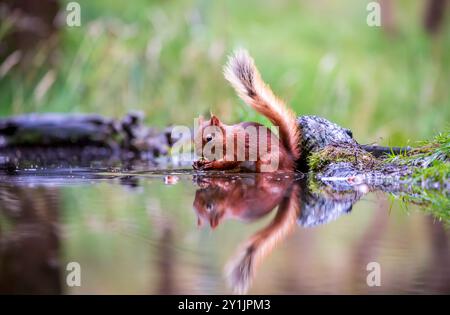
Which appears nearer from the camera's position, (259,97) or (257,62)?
(259,97)

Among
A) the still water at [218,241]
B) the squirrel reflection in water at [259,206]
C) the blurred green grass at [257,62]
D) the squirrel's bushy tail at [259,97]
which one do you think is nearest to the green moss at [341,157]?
the squirrel's bushy tail at [259,97]

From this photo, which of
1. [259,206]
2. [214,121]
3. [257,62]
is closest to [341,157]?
[214,121]

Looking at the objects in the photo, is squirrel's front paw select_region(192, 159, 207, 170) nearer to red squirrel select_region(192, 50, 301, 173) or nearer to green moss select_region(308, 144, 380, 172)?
red squirrel select_region(192, 50, 301, 173)

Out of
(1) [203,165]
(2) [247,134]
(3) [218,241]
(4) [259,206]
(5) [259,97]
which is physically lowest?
(3) [218,241]

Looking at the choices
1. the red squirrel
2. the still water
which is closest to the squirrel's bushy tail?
the red squirrel

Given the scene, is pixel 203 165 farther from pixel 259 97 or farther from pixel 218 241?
pixel 218 241

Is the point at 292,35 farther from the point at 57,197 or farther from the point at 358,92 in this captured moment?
the point at 57,197
